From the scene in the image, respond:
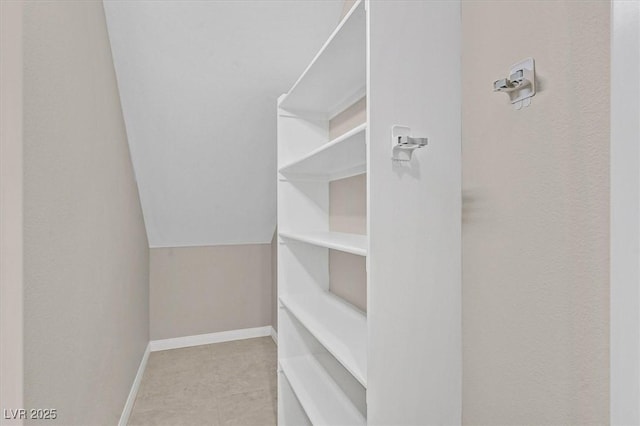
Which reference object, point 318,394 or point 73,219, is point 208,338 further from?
point 73,219

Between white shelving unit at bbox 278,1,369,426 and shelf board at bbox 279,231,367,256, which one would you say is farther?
white shelving unit at bbox 278,1,369,426

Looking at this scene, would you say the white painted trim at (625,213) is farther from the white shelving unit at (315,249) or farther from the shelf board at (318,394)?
the shelf board at (318,394)

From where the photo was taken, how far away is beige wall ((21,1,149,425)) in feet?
3.46

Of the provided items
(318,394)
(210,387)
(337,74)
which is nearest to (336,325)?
(318,394)

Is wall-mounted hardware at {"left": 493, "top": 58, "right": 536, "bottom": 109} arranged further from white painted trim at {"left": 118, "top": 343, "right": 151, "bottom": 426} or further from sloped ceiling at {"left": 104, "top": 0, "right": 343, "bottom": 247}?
white painted trim at {"left": 118, "top": 343, "right": 151, "bottom": 426}

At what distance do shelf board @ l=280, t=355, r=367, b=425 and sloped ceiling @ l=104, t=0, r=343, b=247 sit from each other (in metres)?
1.45

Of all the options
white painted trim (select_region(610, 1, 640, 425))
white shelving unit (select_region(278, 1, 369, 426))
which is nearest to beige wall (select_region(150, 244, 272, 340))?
white shelving unit (select_region(278, 1, 369, 426))

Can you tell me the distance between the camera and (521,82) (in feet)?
3.10

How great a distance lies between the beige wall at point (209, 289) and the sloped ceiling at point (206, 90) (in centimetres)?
38

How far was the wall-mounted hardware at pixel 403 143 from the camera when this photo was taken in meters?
1.07

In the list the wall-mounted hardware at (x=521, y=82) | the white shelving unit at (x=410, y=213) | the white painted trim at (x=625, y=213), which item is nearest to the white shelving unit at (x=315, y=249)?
the white shelving unit at (x=410, y=213)

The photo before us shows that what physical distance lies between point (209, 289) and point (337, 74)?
251 cm

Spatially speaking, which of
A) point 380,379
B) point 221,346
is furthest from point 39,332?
point 221,346

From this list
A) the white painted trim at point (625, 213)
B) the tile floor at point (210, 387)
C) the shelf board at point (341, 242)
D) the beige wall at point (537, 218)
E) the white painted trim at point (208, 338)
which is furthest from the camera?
the white painted trim at point (208, 338)
